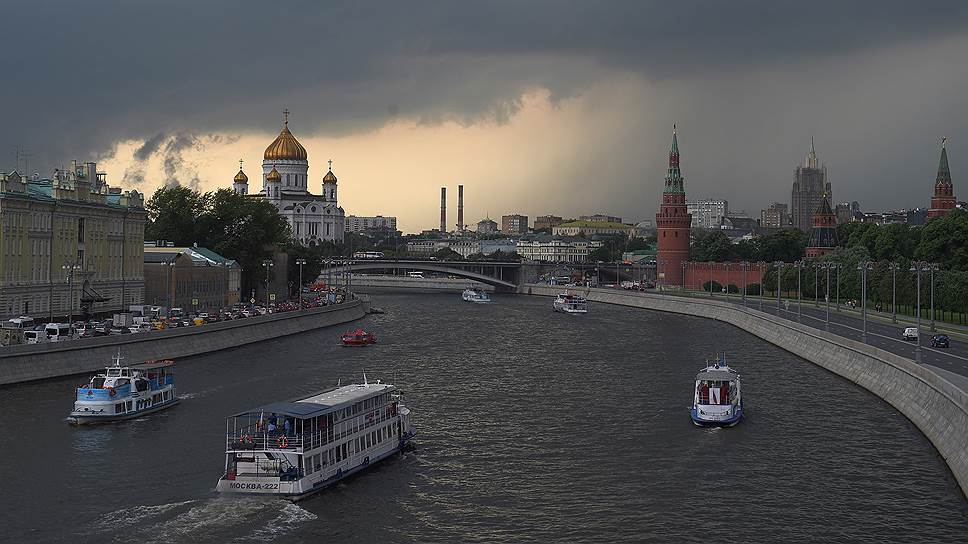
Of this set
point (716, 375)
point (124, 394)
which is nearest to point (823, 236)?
point (716, 375)

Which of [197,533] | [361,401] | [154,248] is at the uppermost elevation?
[154,248]

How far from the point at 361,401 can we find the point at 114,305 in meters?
46.1

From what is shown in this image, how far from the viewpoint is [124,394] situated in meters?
47.8

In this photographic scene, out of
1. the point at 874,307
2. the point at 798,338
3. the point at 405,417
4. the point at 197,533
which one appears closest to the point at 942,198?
the point at 874,307

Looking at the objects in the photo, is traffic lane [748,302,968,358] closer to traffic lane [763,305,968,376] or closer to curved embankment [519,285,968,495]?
traffic lane [763,305,968,376]

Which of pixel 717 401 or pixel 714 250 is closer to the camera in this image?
pixel 717 401

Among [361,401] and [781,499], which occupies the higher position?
[361,401]

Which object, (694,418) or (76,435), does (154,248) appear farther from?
(694,418)

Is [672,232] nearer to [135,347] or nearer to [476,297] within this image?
[476,297]

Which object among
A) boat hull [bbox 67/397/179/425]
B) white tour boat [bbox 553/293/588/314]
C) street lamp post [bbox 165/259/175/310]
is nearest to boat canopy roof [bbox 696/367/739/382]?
boat hull [bbox 67/397/179/425]

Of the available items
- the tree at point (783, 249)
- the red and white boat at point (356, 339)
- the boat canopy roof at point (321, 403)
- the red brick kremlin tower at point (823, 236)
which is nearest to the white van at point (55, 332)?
the red and white boat at point (356, 339)

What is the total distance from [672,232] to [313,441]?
14469cm

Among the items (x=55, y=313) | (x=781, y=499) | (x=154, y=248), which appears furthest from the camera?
(x=154, y=248)

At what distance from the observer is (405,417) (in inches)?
1700
